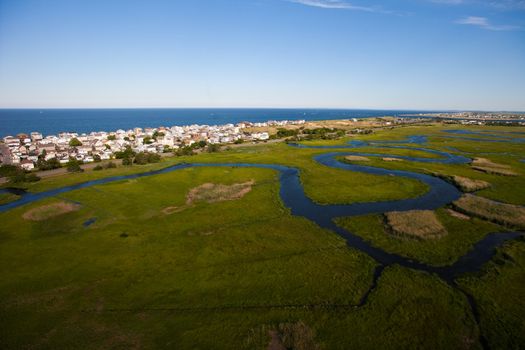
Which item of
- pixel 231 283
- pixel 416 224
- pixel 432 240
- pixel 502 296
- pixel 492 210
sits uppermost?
pixel 492 210

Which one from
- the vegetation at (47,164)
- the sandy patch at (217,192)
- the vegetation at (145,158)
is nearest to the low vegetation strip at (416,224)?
the sandy patch at (217,192)

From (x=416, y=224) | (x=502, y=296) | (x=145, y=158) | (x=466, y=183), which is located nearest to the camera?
(x=502, y=296)

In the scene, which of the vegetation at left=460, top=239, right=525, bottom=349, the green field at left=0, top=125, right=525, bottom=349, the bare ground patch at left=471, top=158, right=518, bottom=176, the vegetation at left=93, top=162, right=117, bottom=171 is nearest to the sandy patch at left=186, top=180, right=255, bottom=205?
the green field at left=0, top=125, right=525, bottom=349

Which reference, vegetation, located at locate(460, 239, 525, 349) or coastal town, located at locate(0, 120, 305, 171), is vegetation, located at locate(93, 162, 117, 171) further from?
vegetation, located at locate(460, 239, 525, 349)

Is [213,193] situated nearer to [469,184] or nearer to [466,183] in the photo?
[466,183]

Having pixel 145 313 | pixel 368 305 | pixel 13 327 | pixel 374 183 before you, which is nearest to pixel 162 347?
pixel 145 313

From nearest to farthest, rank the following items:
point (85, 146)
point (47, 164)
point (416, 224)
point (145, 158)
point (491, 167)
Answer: point (416, 224), point (491, 167), point (47, 164), point (145, 158), point (85, 146)

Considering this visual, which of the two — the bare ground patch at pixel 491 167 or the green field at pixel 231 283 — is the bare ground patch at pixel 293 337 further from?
the bare ground patch at pixel 491 167

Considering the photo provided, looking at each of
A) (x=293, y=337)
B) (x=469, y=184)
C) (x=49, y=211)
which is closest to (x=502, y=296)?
(x=293, y=337)
